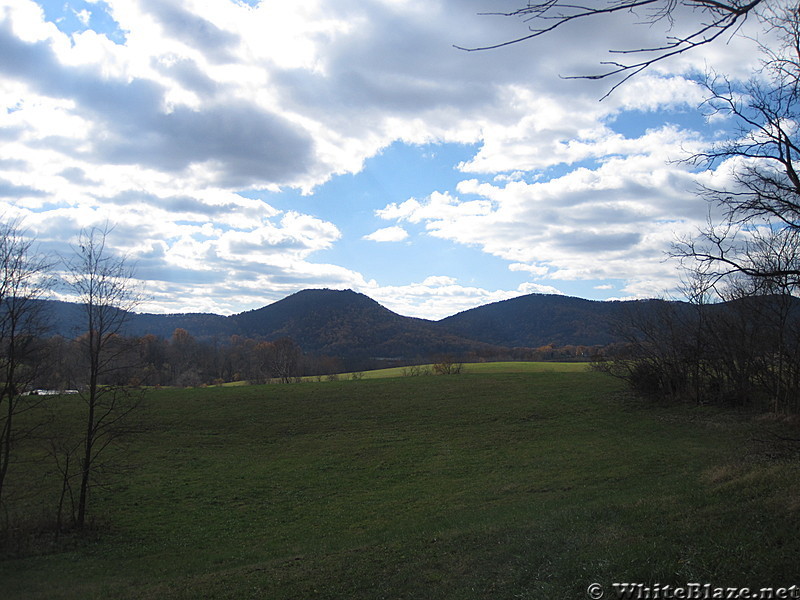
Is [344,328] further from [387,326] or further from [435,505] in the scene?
[435,505]

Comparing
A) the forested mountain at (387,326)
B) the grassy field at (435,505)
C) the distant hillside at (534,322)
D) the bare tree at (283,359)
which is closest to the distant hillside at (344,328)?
the forested mountain at (387,326)

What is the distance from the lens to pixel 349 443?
26906 millimetres

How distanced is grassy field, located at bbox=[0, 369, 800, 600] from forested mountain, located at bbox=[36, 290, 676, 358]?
61088mm

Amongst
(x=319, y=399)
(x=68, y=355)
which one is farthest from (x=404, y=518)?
(x=319, y=399)

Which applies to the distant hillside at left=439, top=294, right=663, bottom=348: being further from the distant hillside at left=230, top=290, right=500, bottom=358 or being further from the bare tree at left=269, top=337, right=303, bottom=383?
the bare tree at left=269, top=337, right=303, bottom=383

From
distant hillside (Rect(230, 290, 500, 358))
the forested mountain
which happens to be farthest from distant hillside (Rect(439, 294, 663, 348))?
distant hillside (Rect(230, 290, 500, 358))

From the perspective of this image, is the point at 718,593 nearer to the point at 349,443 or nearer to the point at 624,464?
the point at 624,464

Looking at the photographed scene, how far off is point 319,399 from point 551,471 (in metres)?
23.3

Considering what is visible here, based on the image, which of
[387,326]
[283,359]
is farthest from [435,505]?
[387,326]

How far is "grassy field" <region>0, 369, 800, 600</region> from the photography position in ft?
22.1

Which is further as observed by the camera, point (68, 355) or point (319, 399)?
point (319, 399)

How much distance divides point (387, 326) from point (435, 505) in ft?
312

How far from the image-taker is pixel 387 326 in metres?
110

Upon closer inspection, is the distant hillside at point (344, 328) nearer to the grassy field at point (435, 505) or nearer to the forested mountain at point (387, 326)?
the forested mountain at point (387, 326)
